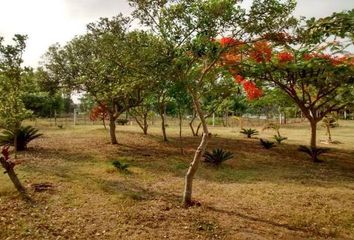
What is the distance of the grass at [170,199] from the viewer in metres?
8.67

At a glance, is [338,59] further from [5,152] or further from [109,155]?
[5,152]

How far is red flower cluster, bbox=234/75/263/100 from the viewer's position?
19.6m

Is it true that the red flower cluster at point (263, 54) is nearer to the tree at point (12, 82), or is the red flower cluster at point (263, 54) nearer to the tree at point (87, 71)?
the tree at point (87, 71)

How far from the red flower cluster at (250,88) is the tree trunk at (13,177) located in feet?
37.6

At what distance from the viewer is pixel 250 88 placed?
2064 centimetres

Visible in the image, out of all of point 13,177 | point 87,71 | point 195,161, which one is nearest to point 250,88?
point 87,71

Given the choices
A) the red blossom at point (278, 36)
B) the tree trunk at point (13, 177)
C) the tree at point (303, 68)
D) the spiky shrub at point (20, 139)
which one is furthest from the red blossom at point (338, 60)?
the spiky shrub at point (20, 139)

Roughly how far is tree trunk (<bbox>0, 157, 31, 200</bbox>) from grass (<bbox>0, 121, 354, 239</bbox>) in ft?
0.82

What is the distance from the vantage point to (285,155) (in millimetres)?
19375

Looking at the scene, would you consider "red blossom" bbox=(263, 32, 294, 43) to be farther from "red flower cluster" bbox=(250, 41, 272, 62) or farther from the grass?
"red flower cluster" bbox=(250, 41, 272, 62)

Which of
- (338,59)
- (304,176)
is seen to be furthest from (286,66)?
(304,176)

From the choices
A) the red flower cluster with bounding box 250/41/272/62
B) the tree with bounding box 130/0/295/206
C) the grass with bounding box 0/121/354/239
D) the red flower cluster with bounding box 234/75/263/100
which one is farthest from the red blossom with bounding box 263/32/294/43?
the red flower cluster with bounding box 234/75/263/100

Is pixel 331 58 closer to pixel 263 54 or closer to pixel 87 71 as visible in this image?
pixel 263 54

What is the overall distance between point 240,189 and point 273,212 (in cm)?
212
